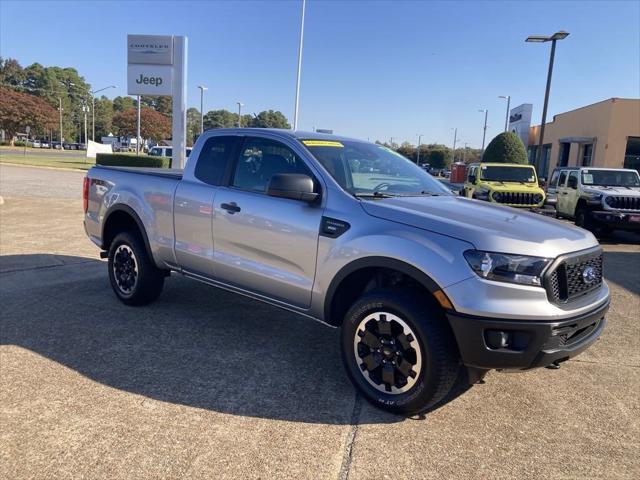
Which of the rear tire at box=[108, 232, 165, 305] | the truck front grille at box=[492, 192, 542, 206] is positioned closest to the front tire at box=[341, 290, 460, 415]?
the rear tire at box=[108, 232, 165, 305]

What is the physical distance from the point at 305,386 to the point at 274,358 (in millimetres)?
563

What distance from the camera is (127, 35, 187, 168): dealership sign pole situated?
73.9 feet

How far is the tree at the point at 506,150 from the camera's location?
31.0 m

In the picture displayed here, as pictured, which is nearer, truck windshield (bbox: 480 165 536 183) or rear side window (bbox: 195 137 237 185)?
rear side window (bbox: 195 137 237 185)

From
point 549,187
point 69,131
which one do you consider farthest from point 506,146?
point 69,131

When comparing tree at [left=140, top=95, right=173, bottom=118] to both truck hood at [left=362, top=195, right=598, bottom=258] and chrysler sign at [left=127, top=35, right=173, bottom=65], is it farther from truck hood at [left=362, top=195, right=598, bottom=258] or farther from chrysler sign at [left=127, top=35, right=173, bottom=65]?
truck hood at [left=362, top=195, right=598, bottom=258]

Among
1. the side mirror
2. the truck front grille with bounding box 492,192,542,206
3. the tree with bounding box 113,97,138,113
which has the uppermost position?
the tree with bounding box 113,97,138,113

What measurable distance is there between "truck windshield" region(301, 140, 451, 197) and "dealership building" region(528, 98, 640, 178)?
26.6 metres

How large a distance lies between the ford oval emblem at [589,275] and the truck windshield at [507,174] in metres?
11.0

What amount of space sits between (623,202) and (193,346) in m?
11.1

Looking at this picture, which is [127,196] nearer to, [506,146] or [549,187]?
[549,187]

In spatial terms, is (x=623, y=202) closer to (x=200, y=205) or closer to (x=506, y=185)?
(x=506, y=185)

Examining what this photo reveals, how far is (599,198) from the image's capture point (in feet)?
39.7

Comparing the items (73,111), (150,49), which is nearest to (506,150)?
(150,49)
